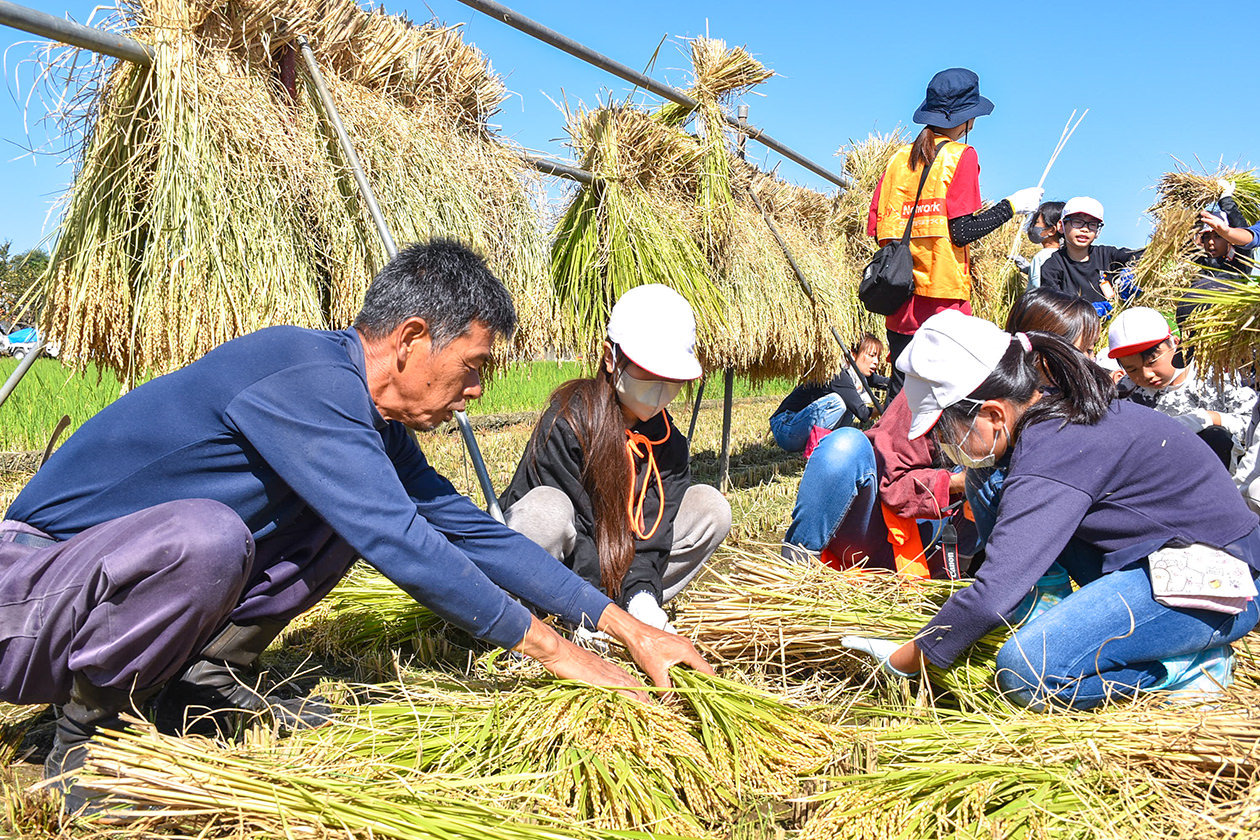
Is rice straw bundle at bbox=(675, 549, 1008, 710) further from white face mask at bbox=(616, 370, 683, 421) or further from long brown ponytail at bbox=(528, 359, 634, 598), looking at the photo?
white face mask at bbox=(616, 370, 683, 421)

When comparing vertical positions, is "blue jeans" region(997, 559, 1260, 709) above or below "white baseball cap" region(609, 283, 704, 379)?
below

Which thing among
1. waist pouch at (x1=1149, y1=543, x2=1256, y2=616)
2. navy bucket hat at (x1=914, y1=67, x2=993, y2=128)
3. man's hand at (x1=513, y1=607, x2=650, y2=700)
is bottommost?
man's hand at (x1=513, y1=607, x2=650, y2=700)

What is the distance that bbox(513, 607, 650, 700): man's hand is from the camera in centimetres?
190

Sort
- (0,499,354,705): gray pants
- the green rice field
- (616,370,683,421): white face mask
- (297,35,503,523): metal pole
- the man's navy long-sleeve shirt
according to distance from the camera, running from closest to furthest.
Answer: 1. (0,499,354,705): gray pants
2. the man's navy long-sleeve shirt
3. (616,370,683,421): white face mask
4. (297,35,503,523): metal pole
5. the green rice field

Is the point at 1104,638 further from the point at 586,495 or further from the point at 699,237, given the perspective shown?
the point at 699,237

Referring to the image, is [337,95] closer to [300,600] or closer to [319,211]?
[319,211]

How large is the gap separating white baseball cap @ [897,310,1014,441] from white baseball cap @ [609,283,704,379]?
27.9 inches

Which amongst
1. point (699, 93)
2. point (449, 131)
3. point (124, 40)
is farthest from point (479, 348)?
point (699, 93)

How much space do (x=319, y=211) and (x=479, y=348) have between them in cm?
169

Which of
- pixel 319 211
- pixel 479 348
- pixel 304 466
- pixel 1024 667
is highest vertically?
pixel 319 211

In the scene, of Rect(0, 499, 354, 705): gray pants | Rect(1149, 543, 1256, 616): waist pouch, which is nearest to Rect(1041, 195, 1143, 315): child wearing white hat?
Rect(1149, 543, 1256, 616): waist pouch

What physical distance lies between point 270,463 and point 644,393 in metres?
1.24

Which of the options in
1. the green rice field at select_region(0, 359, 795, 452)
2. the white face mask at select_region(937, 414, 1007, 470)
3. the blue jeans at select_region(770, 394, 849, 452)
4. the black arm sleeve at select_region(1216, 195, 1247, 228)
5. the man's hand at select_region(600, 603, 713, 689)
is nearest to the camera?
the man's hand at select_region(600, 603, 713, 689)

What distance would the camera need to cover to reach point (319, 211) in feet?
11.0
